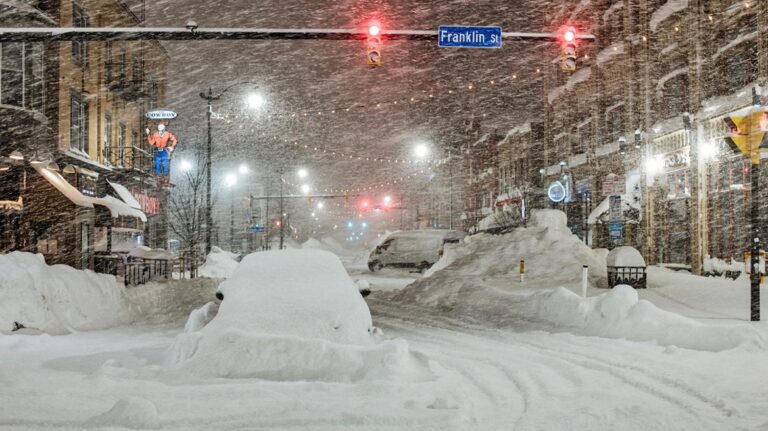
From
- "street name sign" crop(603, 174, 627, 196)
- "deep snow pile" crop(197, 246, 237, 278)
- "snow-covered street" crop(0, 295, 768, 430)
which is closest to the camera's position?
"snow-covered street" crop(0, 295, 768, 430)

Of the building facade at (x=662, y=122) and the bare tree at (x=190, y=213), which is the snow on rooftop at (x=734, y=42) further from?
the bare tree at (x=190, y=213)

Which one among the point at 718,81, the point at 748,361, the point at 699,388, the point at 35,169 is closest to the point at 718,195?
the point at 718,81

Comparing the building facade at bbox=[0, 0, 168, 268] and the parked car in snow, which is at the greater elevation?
the building facade at bbox=[0, 0, 168, 268]

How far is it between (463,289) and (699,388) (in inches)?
499

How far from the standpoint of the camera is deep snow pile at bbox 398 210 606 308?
67.2 feet

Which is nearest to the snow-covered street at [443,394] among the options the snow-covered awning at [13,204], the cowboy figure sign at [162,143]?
the snow-covered awning at [13,204]

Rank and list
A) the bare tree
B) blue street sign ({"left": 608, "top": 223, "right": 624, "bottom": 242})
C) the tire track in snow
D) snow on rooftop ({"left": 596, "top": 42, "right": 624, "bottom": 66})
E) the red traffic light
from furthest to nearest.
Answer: snow on rooftop ({"left": 596, "top": 42, "right": 624, "bottom": 66}) < blue street sign ({"left": 608, "top": 223, "right": 624, "bottom": 242}) < the bare tree < the red traffic light < the tire track in snow

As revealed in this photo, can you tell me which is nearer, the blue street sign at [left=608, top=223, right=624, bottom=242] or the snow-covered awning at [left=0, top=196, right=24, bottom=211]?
the snow-covered awning at [left=0, top=196, right=24, bottom=211]

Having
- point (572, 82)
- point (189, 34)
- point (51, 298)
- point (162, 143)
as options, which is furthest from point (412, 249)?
point (189, 34)

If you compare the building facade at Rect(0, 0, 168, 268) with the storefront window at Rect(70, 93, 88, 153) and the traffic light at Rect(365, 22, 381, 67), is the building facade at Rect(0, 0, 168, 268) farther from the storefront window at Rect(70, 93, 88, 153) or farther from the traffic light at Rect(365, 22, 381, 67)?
the traffic light at Rect(365, 22, 381, 67)

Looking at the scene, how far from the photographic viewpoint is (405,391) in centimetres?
736

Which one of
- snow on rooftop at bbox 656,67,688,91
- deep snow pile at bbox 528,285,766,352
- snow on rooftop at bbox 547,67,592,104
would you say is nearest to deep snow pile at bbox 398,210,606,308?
deep snow pile at bbox 528,285,766,352

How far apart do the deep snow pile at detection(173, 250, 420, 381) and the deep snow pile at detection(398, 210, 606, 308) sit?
10.2m

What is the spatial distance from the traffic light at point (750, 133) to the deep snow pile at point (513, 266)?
26.8ft
